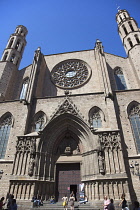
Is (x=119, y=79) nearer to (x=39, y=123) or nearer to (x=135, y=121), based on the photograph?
(x=135, y=121)

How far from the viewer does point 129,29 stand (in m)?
22.0

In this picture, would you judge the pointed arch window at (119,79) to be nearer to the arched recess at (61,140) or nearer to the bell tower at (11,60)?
the arched recess at (61,140)

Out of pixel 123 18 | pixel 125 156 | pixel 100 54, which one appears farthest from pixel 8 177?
pixel 123 18

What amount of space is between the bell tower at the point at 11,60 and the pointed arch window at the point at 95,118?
34.4 feet

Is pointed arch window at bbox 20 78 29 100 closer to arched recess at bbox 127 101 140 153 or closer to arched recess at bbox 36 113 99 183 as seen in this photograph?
arched recess at bbox 36 113 99 183

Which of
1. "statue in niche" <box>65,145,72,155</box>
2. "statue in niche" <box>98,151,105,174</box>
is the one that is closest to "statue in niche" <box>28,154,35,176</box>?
"statue in niche" <box>65,145,72,155</box>

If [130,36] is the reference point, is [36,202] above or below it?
below

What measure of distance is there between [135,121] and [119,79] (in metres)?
7.35

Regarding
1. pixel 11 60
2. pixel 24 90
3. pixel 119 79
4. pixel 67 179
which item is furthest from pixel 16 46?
pixel 67 179

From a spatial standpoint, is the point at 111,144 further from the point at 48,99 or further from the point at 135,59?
the point at 135,59

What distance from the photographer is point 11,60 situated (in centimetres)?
2209

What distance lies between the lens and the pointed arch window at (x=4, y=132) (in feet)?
43.0

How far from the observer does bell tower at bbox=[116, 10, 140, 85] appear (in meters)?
18.0

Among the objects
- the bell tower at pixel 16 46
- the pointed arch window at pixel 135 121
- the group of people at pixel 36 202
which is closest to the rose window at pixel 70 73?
the bell tower at pixel 16 46
